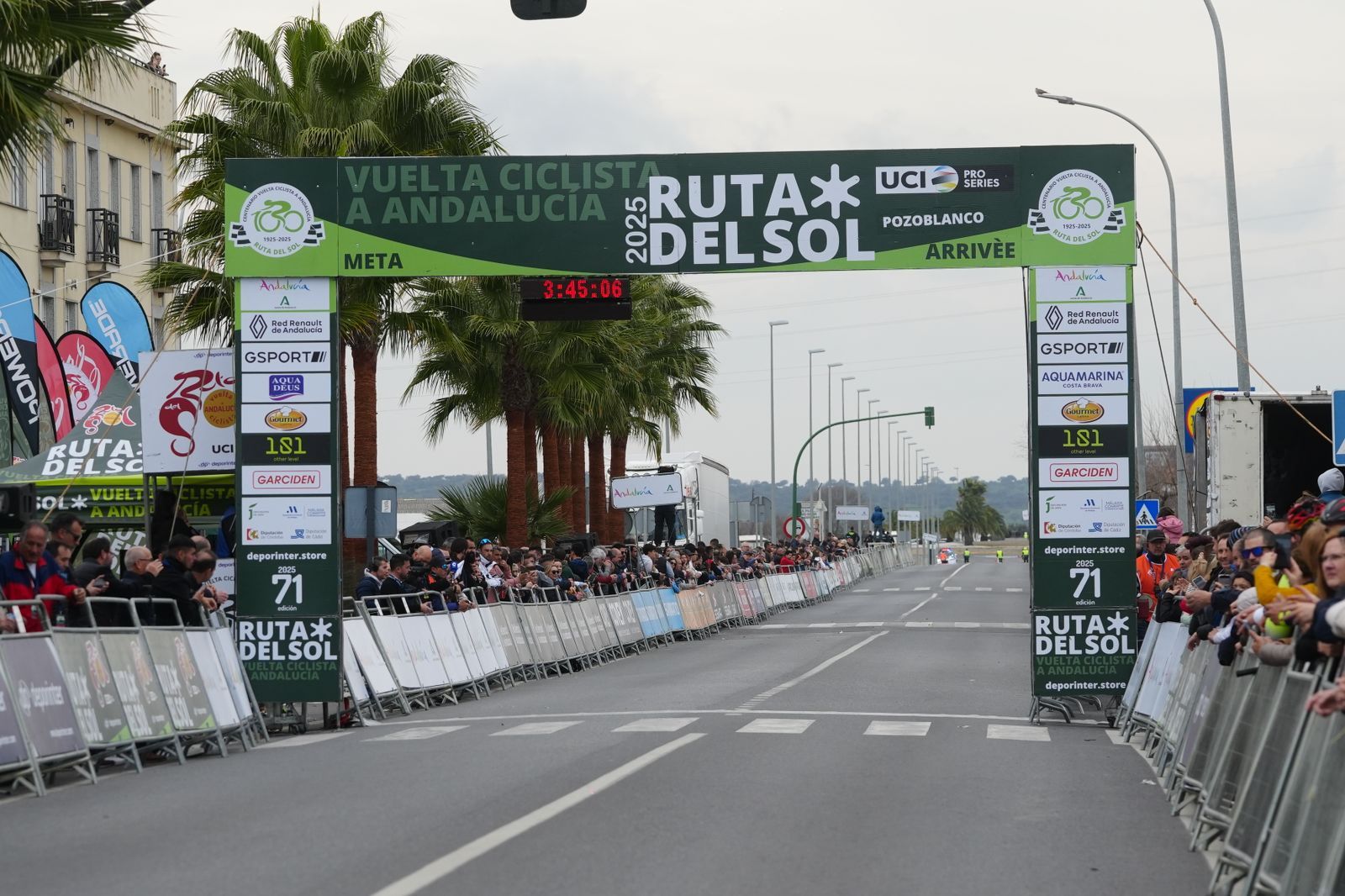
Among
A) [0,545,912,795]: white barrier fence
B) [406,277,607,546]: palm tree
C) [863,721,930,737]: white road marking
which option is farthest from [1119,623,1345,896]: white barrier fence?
[406,277,607,546]: palm tree

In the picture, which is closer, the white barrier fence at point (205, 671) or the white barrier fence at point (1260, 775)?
the white barrier fence at point (1260, 775)

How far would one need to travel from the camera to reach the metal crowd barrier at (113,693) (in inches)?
472

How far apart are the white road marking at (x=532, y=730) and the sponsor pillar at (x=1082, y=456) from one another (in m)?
4.62

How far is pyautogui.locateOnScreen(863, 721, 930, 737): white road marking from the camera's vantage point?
15.3 m

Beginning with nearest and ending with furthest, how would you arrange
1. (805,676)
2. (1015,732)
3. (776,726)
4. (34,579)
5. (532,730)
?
1. (34,579)
2. (532,730)
3. (776,726)
4. (1015,732)
5. (805,676)

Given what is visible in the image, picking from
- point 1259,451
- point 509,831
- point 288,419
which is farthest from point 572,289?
point 509,831

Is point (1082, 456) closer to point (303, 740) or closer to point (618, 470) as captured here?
point (303, 740)

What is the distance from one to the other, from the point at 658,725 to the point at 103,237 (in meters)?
31.5

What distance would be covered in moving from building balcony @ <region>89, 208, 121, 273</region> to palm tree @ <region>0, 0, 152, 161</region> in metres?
30.4

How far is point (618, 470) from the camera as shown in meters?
51.1

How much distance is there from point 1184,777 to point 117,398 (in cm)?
1816

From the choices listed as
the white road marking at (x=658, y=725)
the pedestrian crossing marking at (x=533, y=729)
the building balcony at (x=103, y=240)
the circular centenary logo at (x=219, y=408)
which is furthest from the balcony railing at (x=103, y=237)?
the white road marking at (x=658, y=725)

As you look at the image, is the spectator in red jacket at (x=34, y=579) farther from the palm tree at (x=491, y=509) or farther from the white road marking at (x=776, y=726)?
the palm tree at (x=491, y=509)

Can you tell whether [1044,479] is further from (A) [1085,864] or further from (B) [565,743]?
(A) [1085,864]
